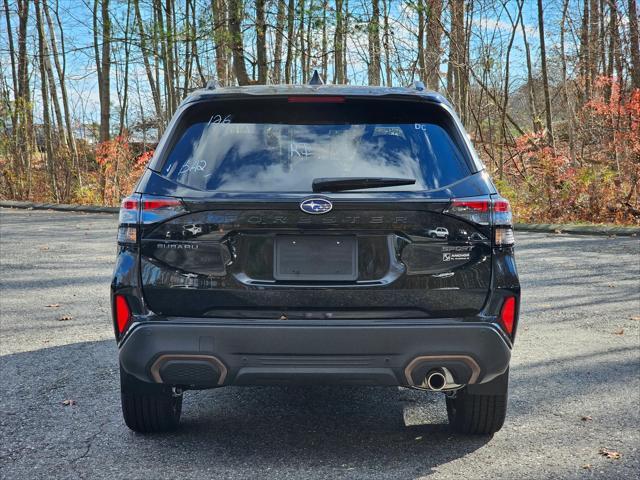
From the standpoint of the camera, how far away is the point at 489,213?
11.3 feet

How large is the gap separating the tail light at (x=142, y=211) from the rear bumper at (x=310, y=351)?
0.43 metres

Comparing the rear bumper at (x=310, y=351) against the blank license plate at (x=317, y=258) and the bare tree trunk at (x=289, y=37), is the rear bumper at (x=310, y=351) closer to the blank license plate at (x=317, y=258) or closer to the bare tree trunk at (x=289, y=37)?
the blank license plate at (x=317, y=258)

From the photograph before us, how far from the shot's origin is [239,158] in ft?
11.5

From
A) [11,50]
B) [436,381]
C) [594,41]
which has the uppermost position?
[11,50]

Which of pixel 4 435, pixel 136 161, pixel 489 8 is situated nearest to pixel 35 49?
pixel 136 161

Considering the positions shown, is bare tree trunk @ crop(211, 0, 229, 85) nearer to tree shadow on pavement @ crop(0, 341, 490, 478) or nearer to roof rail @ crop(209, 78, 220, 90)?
tree shadow on pavement @ crop(0, 341, 490, 478)

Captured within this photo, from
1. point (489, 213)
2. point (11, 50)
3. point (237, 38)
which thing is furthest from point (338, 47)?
point (489, 213)

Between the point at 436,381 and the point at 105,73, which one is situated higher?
the point at 105,73

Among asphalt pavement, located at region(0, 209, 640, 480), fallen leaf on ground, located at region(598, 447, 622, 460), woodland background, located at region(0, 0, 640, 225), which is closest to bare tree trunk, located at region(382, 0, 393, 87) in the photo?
woodland background, located at region(0, 0, 640, 225)

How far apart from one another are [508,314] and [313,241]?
0.97 metres

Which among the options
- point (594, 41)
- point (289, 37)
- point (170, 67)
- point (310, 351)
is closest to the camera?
point (310, 351)

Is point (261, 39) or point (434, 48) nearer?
point (261, 39)

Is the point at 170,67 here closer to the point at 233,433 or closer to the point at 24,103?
the point at 24,103

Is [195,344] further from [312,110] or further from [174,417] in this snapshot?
[312,110]
